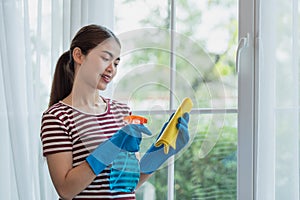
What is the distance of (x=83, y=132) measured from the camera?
122 centimetres

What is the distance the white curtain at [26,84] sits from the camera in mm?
1435

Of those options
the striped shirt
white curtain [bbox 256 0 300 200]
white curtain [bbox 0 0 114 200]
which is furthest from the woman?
white curtain [bbox 256 0 300 200]

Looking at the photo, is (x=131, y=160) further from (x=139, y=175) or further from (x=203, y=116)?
(x=203, y=116)

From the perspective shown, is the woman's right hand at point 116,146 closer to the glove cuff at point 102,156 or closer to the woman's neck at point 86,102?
the glove cuff at point 102,156

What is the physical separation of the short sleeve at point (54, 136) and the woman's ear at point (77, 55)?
0.14 m

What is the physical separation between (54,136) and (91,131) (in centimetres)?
9

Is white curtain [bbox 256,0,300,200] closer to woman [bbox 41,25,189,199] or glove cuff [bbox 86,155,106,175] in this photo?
woman [bbox 41,25,189,199]

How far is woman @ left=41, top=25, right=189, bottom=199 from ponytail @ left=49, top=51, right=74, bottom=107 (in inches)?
0.8

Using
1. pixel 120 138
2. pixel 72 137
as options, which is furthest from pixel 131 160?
pixel 72 137

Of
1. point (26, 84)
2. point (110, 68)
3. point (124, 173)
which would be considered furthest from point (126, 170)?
point (26, 84)

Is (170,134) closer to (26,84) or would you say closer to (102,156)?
(102,156)

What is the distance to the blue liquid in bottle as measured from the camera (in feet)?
3.83

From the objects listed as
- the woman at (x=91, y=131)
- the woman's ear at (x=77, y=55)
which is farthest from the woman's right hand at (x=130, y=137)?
the woman's ear at (x=77, y=55)

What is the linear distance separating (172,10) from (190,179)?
1.67 feet
